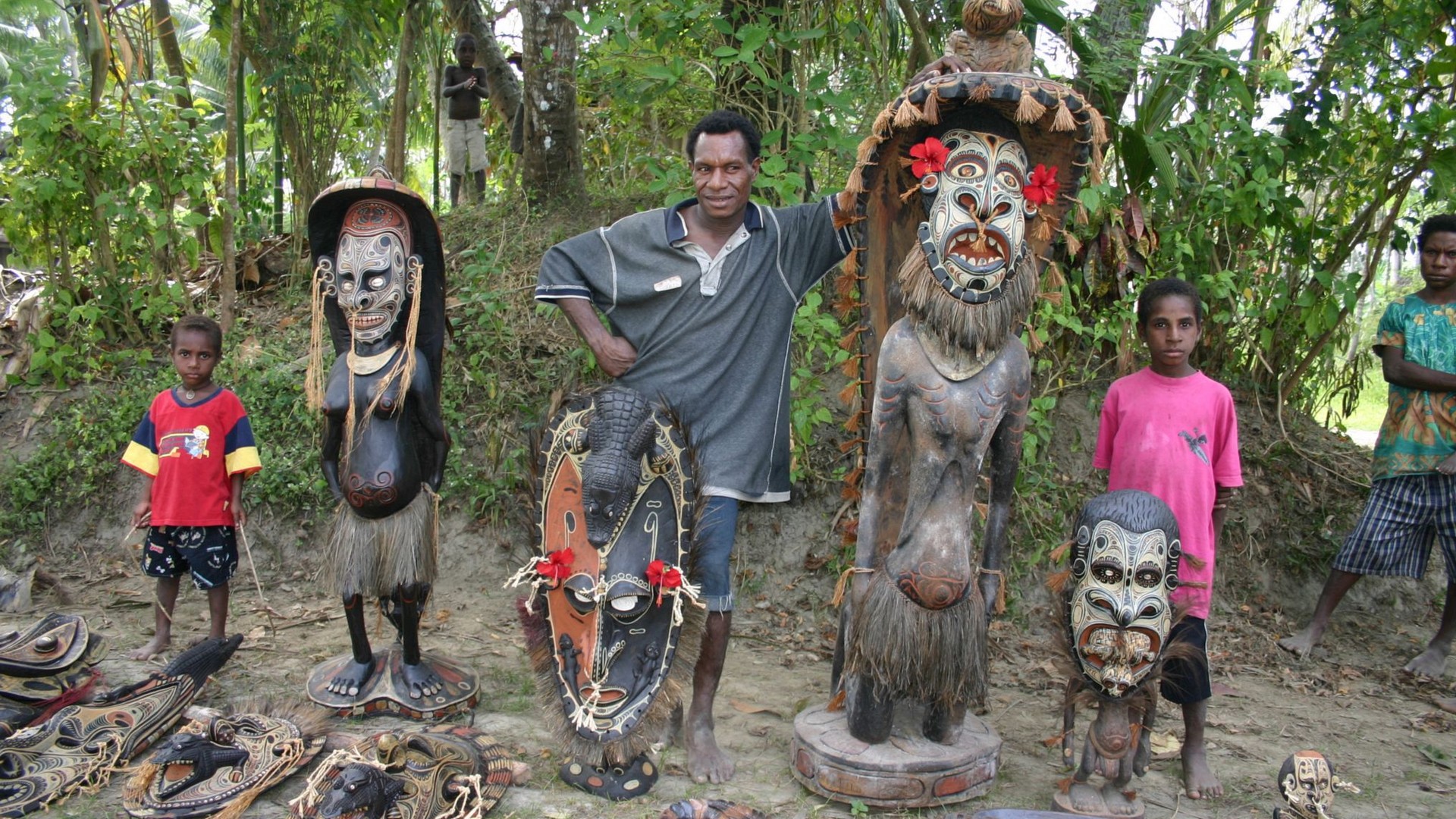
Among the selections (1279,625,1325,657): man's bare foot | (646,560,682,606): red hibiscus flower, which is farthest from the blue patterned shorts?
(1279,625,1325,657): man's bare foot

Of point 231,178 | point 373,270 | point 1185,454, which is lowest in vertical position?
point 1185,454

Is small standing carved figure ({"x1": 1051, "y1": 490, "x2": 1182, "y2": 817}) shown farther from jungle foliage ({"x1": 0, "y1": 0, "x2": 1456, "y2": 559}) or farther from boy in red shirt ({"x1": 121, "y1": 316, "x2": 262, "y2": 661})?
boy in red shirt ({"x1": 121, "y1": 316, "x2": 262, "y2": 661})

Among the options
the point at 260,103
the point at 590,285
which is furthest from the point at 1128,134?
the point at 260,103

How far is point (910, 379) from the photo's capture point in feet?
10.1

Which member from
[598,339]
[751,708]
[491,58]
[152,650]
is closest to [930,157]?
[598,339]

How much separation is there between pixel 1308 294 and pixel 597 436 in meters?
4.21

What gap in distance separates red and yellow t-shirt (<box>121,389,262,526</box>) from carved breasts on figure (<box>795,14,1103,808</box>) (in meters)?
2.62

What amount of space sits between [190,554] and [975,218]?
338cm

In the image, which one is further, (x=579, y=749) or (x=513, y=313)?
(x=513, y=313)

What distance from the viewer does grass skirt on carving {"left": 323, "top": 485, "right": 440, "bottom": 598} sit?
367 cm

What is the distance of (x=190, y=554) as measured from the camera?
423 centimetres

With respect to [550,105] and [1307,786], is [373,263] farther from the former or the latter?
[1307,786]

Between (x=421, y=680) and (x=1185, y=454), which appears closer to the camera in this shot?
(x=1185, y=454)

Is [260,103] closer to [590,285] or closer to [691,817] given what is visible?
[590,285]
